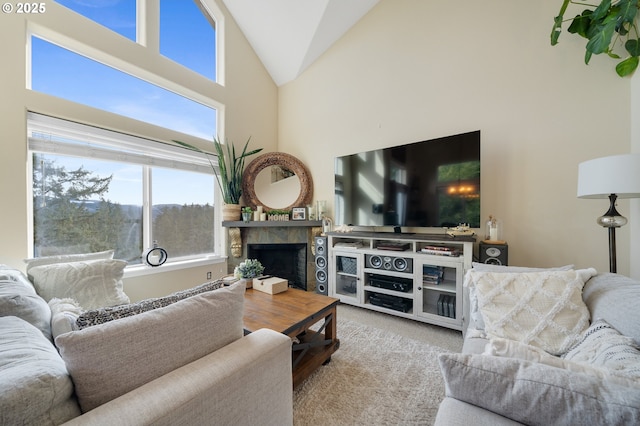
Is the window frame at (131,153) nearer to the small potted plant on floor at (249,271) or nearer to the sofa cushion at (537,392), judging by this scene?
the small potted plant on floor at (249,271)

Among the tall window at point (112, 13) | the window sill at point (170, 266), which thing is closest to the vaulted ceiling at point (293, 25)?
the tall window at point (112, 13)

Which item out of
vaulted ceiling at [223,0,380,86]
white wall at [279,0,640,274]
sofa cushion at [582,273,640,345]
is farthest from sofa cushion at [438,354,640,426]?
vaulted ceiling at [223,0,380,86]

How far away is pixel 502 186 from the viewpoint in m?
2.51

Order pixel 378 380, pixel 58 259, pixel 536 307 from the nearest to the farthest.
Result: pixel 536 307, pixel 378 380, pixel 58 259

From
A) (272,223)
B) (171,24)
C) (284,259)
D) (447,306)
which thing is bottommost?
(447,306)

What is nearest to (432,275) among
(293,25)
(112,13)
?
(293,25)

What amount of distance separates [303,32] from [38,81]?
118 inches

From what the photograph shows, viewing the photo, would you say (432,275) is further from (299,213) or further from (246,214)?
(246,214)

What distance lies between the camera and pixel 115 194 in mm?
2676

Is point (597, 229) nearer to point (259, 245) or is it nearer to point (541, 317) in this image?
point (541, 317)

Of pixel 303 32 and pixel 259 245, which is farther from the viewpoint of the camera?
pixel 259 245

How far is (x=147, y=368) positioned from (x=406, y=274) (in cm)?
238

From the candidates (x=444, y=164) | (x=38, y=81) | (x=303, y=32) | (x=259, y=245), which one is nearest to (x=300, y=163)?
(x=259, y=245)

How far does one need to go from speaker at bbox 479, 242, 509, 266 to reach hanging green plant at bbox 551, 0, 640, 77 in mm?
1714
